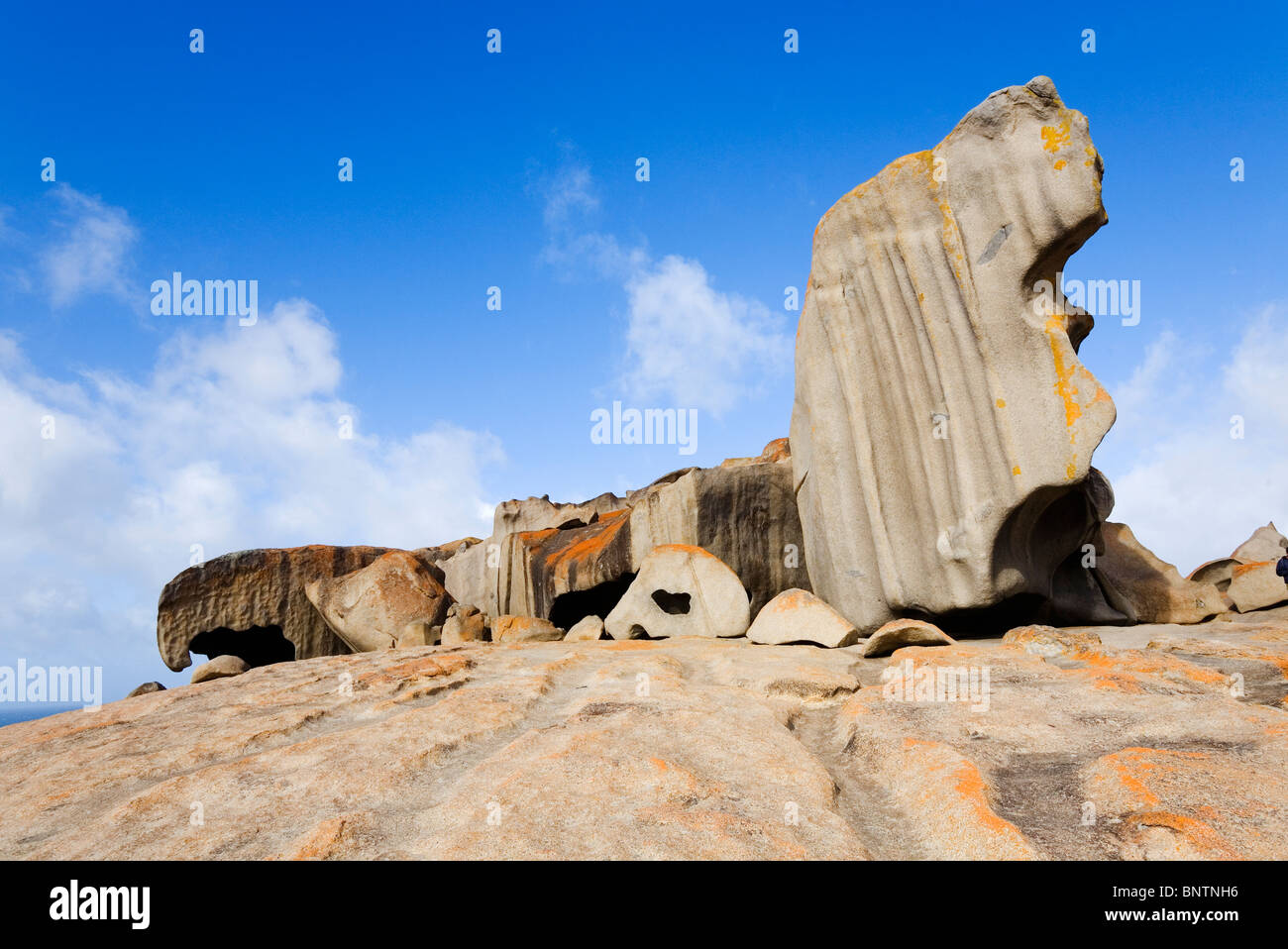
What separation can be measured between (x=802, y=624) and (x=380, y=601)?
7.69m

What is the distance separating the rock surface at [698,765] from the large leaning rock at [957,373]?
6.94ft

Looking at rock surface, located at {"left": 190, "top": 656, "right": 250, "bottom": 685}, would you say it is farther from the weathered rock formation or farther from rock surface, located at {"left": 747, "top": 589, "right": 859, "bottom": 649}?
rock surface, located at {"left": 747, "top": 589, "right": 859, "bottom": 649}

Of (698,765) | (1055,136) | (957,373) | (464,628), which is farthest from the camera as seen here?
(464,628)

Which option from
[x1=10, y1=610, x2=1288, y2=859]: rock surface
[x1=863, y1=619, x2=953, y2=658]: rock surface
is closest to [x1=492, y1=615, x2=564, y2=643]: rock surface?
[x1=10, y1=610, x2=1288, y2=859]: rock surface

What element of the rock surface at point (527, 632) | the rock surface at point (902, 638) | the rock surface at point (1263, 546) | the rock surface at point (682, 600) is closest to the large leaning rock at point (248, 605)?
the rock surface at point (527, 632)

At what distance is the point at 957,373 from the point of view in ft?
26.5

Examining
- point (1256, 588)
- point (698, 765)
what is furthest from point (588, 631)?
point (1256, 588)

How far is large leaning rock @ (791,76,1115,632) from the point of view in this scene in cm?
742

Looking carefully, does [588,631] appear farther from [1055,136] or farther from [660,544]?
[1055,136]

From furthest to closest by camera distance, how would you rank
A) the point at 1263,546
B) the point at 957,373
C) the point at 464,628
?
1. the point at 1263,546
2. the point at 464,628
3. the point at 957,373

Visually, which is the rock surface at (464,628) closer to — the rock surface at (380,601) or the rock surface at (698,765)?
the rock surface at (380,601)

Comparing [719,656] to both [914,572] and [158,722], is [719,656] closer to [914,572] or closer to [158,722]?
[914,572]

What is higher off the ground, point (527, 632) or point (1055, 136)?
point (1055, 136)
